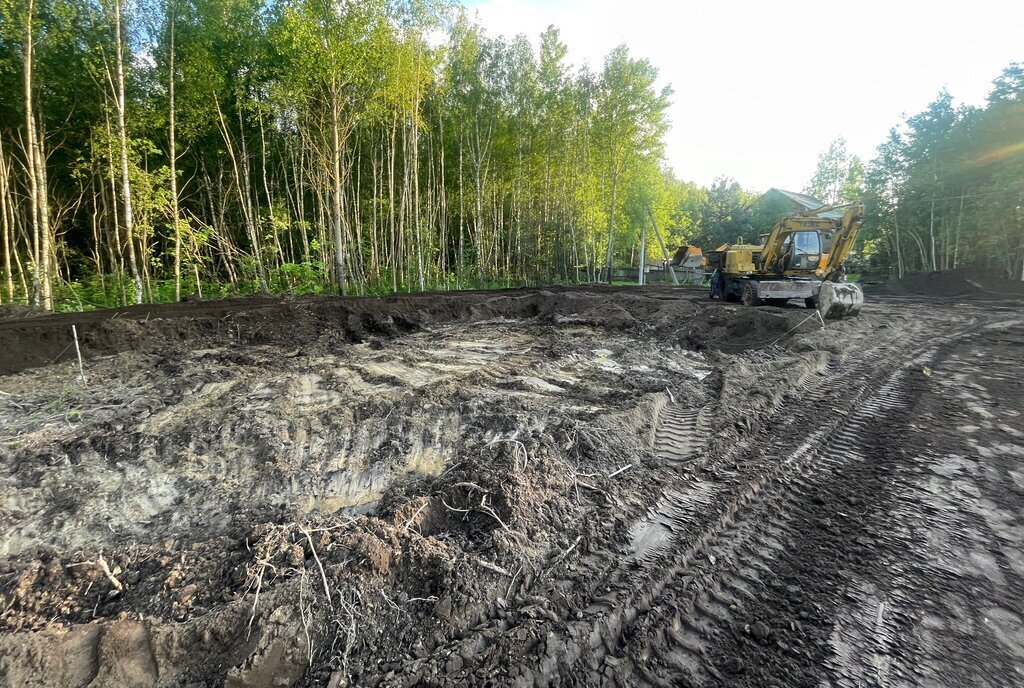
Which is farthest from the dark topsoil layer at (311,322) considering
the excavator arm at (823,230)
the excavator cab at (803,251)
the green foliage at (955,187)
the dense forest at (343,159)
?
the green foliage at (955,187)

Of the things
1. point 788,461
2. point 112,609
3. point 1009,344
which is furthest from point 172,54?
point 1009,344

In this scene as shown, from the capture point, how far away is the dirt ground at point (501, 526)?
1.97 m

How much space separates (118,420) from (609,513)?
4.20 metres

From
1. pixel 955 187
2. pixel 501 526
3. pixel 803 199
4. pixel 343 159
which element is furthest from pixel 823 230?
pixel 803 199

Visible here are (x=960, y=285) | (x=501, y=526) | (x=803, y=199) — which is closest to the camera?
(x=501, y=526)

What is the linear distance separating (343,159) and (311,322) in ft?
33.6

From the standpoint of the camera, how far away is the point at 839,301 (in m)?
10.4

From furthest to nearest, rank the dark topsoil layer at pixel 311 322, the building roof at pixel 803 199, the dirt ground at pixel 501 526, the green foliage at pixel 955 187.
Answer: the building roof at pixel 803 199 → the green foliage at pixel 955 187 → the dark topsoil layer at pixel 311 322 → the dirt ground at pixel 501 526

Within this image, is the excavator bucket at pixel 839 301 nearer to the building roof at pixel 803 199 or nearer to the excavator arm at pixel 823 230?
the excavator arm at pixel 823 230

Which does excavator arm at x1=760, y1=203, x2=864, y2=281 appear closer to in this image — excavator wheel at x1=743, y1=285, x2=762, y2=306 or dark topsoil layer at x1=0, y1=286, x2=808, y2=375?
excavator wheel at x1=743, y1=285, x2=762, y2=306

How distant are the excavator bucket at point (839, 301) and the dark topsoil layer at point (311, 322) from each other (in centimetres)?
47

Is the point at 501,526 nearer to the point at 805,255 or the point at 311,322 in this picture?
the point at 311,322

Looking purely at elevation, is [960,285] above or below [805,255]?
below

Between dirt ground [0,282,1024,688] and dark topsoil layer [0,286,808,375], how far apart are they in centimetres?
45
